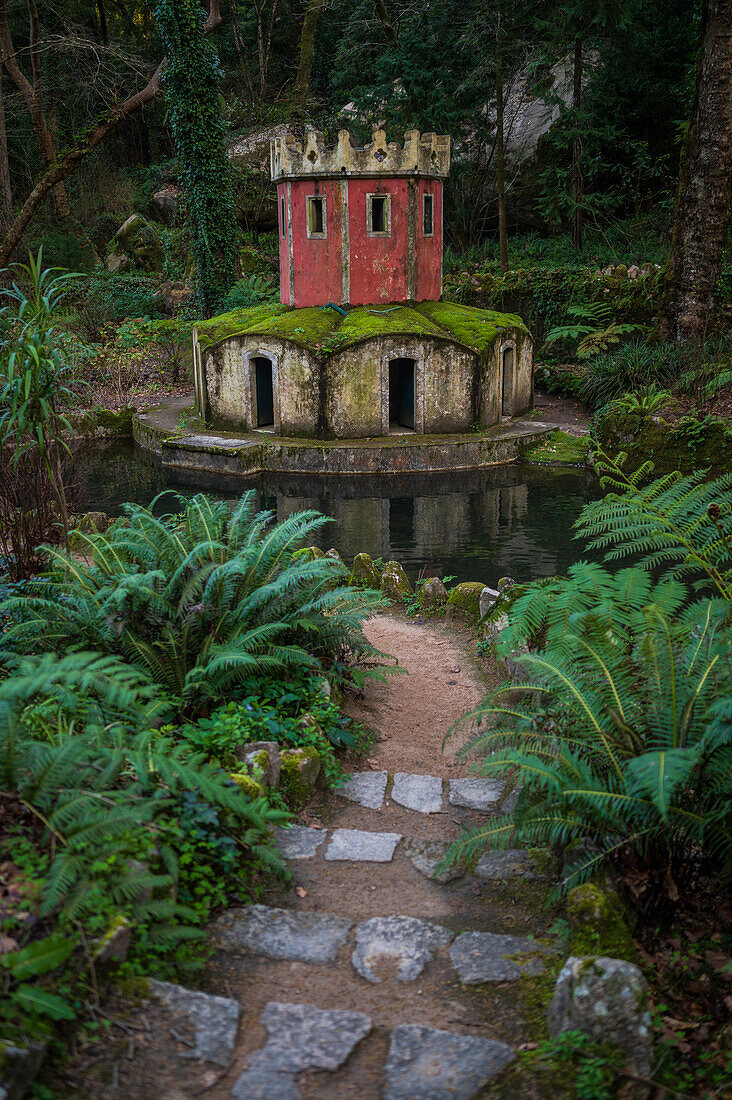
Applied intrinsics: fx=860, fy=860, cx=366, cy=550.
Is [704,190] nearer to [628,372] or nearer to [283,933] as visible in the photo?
[628,372]

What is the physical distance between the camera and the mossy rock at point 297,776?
4.30m

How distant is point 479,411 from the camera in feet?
57.9

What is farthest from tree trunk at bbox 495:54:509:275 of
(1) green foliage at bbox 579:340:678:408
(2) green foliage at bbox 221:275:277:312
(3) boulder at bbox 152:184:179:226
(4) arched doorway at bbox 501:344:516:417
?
(3) boulder at bbox 152:184:179:226

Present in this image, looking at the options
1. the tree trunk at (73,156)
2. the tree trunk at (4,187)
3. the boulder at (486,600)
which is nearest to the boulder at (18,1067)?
the boulder at (486,600)

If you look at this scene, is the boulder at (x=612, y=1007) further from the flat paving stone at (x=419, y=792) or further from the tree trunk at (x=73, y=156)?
the tree trunk at (x=73, y=156)

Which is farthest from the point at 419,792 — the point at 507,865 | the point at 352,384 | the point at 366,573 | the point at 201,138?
the point at 201,138

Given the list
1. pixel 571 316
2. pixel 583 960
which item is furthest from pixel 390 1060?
pixel 571 316

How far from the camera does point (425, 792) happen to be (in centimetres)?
465

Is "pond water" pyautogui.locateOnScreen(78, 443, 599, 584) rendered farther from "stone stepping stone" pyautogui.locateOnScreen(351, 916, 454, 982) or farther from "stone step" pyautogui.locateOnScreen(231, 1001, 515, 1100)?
"stone step" pyautogui.locateOnScreen(231, 1001, 515, 1100)

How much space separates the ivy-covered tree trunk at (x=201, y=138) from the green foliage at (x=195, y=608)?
56.3 feet

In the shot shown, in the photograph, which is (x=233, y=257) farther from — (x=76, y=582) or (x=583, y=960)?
(x=583, y=960)

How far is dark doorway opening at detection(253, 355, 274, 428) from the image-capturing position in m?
19.0

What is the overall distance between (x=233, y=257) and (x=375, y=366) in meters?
7.02

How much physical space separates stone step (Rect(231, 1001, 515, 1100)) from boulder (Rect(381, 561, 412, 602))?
18.4 ft
